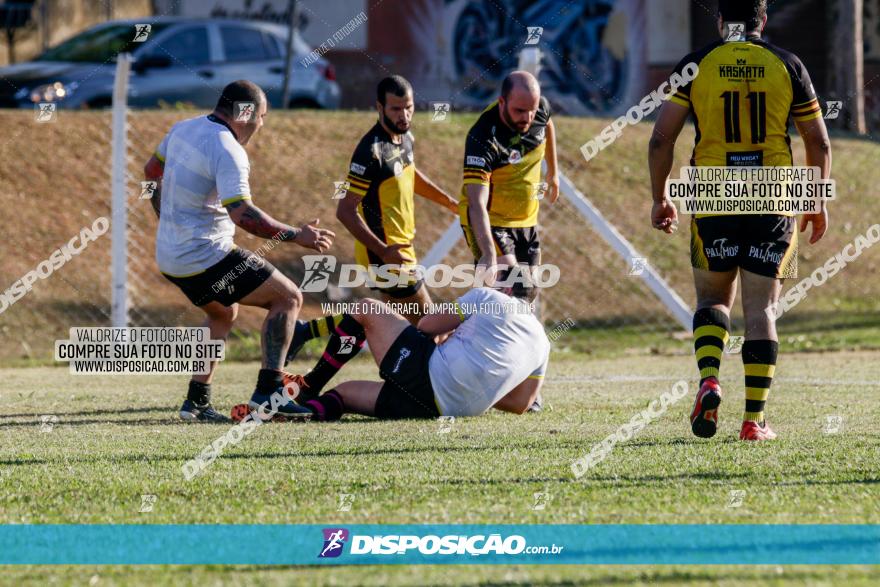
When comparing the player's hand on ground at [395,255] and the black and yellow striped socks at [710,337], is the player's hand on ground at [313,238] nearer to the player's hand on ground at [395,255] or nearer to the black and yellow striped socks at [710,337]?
the player's hand on ground at [395,255]

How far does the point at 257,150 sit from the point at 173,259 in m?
8.97

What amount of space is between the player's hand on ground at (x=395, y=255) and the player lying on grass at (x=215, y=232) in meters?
0.80

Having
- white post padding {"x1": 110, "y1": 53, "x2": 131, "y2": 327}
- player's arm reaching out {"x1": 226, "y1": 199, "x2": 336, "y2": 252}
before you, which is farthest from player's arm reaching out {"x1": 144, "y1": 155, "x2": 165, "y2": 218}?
white post padding {"x1": 110, "y1": 53, "x2": 131, "y2": 327}

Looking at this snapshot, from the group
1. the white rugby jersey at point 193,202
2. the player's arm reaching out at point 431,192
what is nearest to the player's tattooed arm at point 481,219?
the player's arm reaching out at point 431,192

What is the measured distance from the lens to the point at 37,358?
492 inches

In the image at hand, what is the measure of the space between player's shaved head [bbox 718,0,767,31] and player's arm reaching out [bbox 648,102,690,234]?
1.75ft

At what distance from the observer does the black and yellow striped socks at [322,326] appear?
28.1ft

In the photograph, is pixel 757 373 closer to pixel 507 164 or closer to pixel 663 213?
pixel 663 213

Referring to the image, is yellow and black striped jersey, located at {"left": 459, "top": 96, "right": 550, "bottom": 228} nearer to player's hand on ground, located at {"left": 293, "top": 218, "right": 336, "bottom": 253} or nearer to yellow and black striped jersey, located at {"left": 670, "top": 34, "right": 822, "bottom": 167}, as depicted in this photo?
player's hand on ground, located at {"left": 293, "top": 218, "right": 336, "bottom": 253}

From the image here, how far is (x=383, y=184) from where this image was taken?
9.03 metres

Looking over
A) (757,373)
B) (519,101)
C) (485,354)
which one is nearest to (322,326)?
(485,354)

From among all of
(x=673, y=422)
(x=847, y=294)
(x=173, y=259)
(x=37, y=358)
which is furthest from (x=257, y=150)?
(x=673, y=422)

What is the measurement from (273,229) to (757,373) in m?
2.78

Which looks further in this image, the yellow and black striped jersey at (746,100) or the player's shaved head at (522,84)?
the player's shaved head at (522,84)
